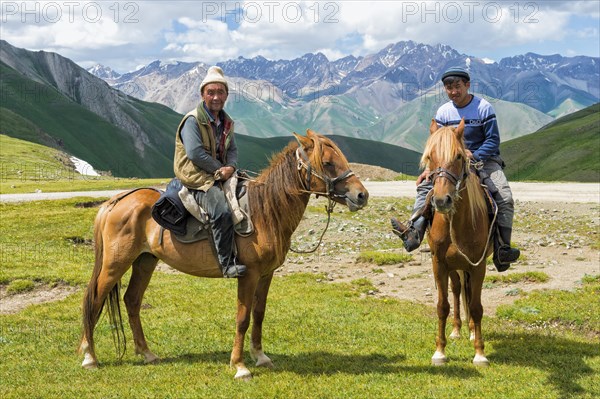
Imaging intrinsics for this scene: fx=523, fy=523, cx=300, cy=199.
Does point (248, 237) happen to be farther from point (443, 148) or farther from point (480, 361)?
point (480, 361)

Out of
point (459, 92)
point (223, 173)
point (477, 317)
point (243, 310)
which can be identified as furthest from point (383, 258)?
point (223, 173)

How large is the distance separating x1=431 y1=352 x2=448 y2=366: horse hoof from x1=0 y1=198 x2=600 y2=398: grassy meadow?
0.15 metres

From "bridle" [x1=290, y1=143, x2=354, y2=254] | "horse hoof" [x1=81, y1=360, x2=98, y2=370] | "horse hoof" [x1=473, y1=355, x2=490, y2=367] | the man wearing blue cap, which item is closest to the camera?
"bridle" [x1=290, y1=143, x2=354, y2=254]

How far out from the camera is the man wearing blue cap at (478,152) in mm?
10805

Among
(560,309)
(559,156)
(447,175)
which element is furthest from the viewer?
(559,156)

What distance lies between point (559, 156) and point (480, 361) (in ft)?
364

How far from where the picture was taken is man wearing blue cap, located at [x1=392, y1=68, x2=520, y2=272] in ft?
35.4

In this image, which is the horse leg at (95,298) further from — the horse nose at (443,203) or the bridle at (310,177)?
the horse nose at (443,203)

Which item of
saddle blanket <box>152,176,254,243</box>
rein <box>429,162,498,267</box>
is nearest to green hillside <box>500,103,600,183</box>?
rein <box>429,162,498,267</box>

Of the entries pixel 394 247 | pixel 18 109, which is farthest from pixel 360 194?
pixel 18 109

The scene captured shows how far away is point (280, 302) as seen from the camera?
52.1 feet

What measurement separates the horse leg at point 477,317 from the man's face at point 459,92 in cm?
366

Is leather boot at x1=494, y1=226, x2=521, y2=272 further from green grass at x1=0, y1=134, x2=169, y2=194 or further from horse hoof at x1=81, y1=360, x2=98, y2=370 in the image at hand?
green grass at x1=0, y1=134, x2=169, y2=194

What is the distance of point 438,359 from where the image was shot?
10570 mm
